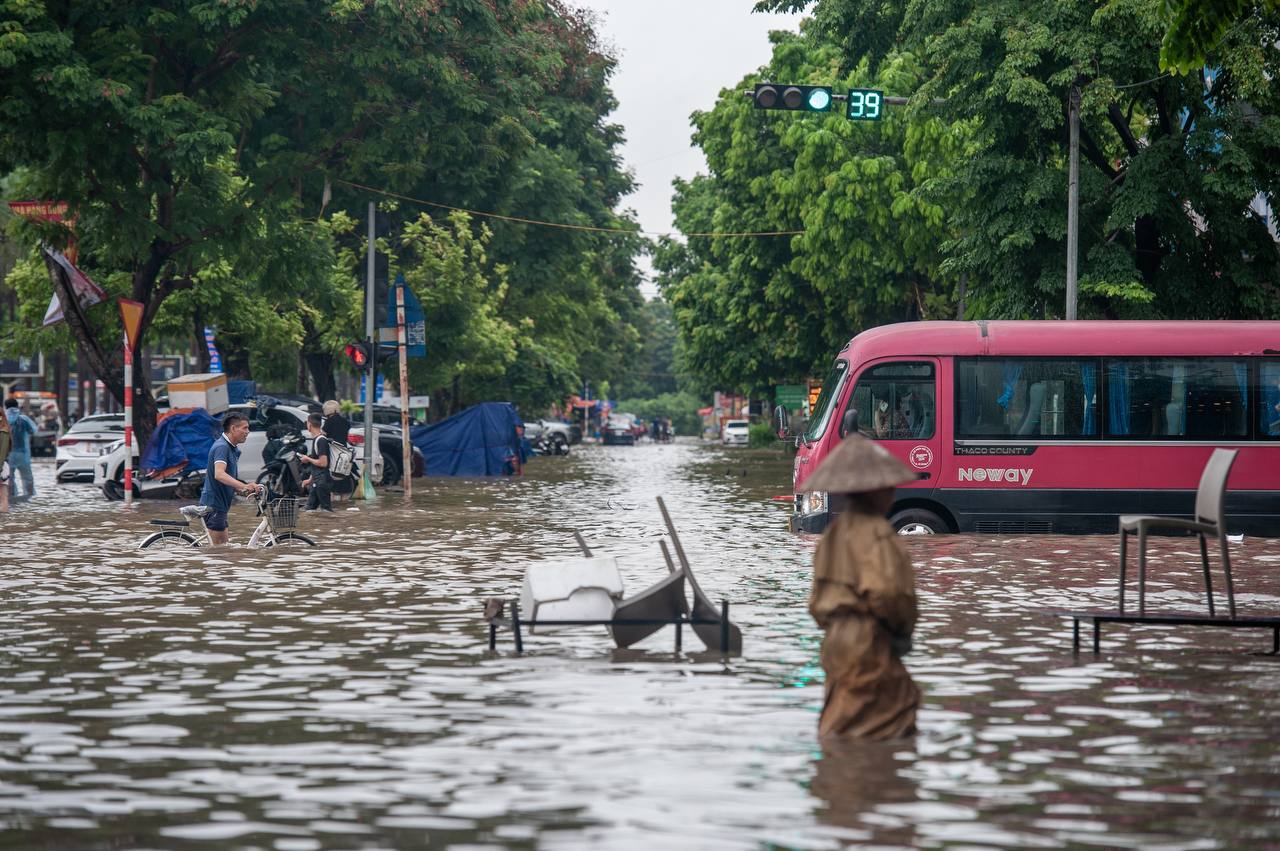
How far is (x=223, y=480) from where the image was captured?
18.5 meters

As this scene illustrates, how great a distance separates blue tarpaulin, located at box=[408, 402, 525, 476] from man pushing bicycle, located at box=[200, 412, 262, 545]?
22039 mm

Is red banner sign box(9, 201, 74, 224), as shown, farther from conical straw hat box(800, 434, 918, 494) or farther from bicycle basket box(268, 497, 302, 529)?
conical straw hat box(800, 434, 918, 494)

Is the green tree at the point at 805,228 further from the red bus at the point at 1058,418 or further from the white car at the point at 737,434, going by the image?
the white car at the point at 737,434

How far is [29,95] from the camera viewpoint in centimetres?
2925

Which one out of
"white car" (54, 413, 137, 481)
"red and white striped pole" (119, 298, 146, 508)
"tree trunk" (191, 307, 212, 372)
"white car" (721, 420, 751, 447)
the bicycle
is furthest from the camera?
"white car" (721, 420, 751, 447)

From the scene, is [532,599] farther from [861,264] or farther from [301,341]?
[301,341]

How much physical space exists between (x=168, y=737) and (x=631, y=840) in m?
3.07

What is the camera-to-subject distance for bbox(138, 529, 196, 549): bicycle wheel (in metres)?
19.4

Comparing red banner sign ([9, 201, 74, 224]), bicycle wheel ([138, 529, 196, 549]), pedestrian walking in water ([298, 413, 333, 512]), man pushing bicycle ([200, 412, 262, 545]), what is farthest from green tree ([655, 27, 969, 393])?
red banner sign ([9, 201, 74, 224])

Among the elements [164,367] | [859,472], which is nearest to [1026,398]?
[859,472]

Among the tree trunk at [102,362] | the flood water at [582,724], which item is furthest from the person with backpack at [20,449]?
the flood water at [582,724]

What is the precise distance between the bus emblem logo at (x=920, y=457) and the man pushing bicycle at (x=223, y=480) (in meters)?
7.54

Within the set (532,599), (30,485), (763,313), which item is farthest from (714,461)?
(532,599)

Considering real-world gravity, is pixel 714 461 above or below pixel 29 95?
below
